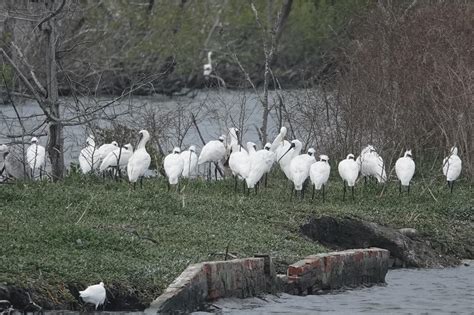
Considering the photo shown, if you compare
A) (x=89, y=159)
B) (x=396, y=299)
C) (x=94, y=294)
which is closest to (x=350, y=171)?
(x=89, y=159)

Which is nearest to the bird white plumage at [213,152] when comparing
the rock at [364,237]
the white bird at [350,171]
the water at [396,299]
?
the white bird at [350,171]

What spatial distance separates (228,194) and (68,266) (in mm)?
6939

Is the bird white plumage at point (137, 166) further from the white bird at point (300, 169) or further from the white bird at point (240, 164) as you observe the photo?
the white bird at point (300, 169)

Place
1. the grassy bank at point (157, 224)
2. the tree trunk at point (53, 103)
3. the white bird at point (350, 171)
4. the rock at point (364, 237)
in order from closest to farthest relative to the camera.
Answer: the grassy bank at point (157, 224)
the rock at point (364, 237)
the tree trunk at point (53, 103)
the white bird at point (350, 171)

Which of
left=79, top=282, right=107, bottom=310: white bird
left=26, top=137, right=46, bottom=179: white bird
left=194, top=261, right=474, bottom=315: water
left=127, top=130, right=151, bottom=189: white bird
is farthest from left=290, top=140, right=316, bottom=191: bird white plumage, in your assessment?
left=79, top=282, right=107, bottom=310: white bird

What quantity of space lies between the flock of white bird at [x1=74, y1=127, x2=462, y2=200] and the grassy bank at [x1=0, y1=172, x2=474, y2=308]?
29 cm

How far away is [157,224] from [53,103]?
474 centimetres

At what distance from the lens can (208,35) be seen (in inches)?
2266

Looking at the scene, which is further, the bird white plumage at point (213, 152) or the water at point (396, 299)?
the bird white plumage at point (213, 152)

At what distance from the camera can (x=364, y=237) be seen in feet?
55.8

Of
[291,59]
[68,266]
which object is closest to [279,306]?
[68,266]

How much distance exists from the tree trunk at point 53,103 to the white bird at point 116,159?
70cm

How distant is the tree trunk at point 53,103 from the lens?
19703 millimetres

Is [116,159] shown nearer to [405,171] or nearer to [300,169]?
[300,169]
